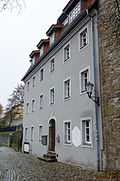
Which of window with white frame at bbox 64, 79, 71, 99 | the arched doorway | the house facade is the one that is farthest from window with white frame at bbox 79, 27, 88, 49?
the arched doorway

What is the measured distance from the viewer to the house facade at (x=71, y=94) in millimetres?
10523

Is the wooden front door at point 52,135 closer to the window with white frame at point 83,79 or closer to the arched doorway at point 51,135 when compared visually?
the arched doorway at point 51,135

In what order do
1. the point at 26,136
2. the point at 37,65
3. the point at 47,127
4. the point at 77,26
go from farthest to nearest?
the point at 26,136 < the point at 37,65 < the point at 47,127 < the point at 77,26

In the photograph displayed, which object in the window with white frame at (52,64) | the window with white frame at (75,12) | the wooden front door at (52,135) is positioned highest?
the window with white frame at (75,12)

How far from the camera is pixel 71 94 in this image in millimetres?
12797

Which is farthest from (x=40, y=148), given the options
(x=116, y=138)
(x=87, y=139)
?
(x=116, y=138)

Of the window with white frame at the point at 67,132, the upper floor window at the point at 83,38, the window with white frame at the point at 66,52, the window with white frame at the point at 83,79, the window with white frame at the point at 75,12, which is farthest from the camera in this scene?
the window with white frame at the point at 66,52

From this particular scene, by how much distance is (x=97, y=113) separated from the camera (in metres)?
9.94

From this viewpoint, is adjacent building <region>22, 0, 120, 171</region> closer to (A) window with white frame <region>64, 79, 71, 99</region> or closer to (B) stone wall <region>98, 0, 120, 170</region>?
(A) window with white frame <region>64, 79, 71, 99</region>

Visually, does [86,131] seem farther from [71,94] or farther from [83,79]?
[83,79]

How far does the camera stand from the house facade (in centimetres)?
1052

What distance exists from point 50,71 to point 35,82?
4278 mm

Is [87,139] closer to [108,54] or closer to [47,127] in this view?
[108,54]

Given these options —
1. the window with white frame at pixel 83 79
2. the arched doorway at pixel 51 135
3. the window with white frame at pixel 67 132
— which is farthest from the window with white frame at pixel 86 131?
the arched doorway at pixel 51 135
